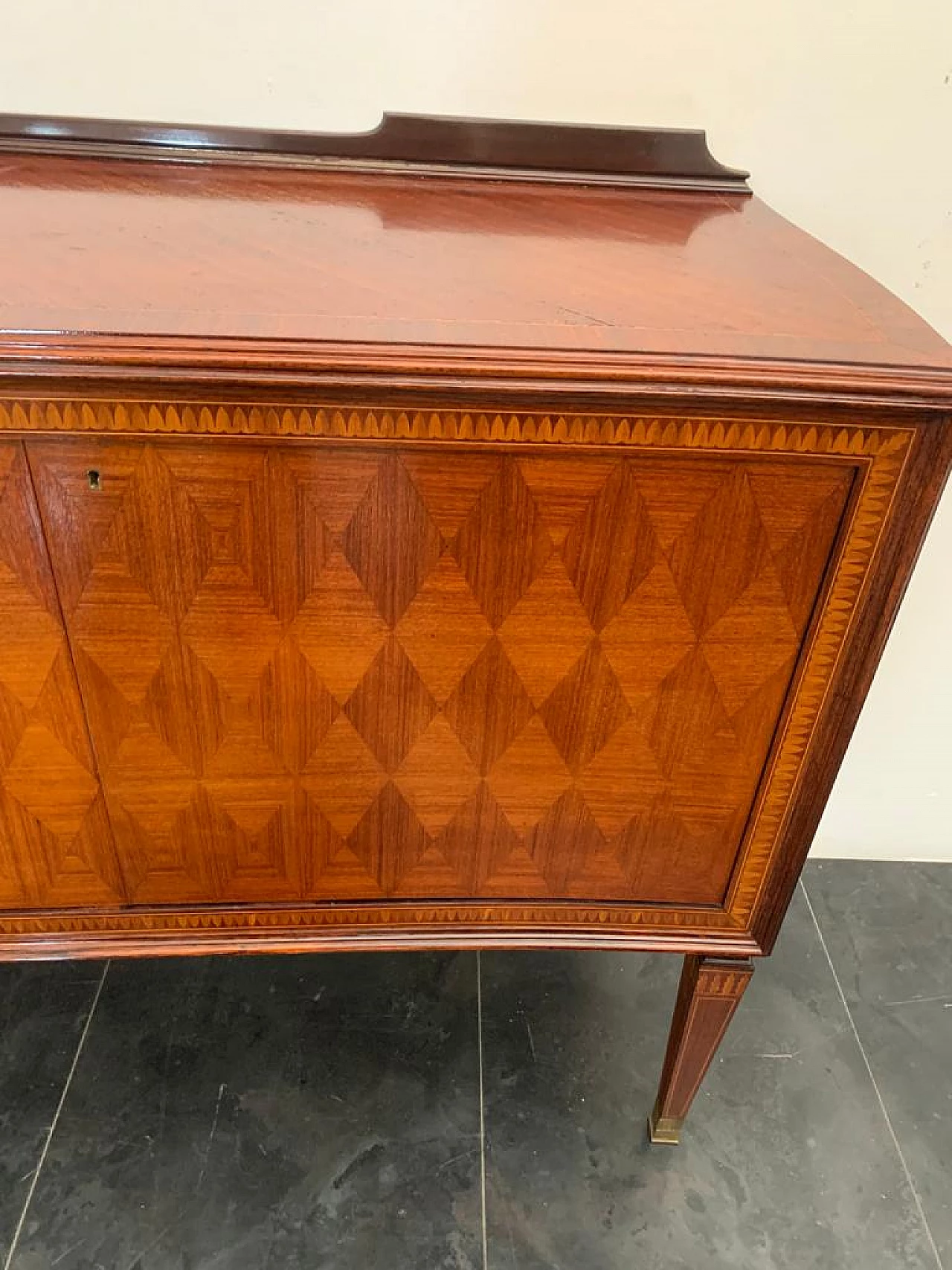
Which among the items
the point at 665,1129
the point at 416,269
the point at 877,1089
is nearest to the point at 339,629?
the point at 416,269

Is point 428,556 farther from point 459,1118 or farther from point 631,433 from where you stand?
point 459,1118

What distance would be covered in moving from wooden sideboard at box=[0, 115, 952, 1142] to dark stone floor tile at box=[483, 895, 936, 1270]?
1.24 feet

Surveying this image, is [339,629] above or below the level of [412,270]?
below

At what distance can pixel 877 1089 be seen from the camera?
50.3 inches

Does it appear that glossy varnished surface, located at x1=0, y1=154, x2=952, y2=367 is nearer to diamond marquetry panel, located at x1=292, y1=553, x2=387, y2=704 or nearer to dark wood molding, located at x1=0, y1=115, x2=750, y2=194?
dark wood molding, located at x1=0, y1=115, x2=750, y2=194

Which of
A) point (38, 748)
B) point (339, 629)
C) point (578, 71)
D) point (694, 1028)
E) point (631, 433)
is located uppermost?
point (578, 71)

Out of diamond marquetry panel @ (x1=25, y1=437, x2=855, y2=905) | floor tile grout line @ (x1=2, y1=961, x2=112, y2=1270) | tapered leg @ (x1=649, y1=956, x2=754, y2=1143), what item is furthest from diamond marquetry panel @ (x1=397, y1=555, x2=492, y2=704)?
floor tile grout line @ (x1=2, y1=961, x2=112, y2=1270)

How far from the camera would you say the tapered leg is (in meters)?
0.96

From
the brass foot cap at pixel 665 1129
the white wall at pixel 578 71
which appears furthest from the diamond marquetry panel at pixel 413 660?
the white wall at pixel 578 71

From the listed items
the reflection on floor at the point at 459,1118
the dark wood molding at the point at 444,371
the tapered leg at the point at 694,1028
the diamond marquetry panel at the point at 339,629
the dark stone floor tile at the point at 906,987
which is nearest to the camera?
the dark wood molding at the point at 444,371

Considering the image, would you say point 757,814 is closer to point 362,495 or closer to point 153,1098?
point 362,495

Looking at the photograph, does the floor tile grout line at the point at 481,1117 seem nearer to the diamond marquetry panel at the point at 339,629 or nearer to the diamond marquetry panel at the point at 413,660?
the diamond marquetry panel at the point at 413,660

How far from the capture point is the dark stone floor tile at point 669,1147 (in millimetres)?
1098

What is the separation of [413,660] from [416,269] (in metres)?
0.29
